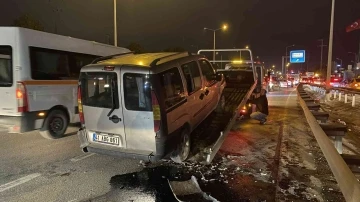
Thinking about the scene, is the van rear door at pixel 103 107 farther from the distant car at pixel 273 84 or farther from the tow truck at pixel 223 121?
the distant car at pixel 273 84

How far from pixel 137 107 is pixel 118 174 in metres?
1.40

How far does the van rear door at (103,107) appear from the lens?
5.27 metres

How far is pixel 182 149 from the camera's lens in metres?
6.02

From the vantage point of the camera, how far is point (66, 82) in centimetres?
851

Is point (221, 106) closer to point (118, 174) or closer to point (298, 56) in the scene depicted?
point (118, 174)

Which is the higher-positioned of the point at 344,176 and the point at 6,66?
the point at 6,66

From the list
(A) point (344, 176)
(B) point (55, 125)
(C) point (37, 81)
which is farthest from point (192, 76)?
(B) point (55, 125)

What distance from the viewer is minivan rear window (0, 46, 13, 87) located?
710 centimetres

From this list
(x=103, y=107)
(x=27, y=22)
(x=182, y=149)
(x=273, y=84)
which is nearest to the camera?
(x=103, y=107)

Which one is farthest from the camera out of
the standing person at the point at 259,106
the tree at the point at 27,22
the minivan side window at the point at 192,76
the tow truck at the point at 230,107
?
the tree at the point at 27,22

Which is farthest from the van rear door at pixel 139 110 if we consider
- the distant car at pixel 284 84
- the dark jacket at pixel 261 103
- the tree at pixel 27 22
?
the distant car at pixel 284 84

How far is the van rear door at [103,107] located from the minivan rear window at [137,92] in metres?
0.15

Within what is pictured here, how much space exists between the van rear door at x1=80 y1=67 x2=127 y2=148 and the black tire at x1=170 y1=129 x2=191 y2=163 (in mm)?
1040

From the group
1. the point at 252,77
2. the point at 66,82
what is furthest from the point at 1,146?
the point at 252,77
